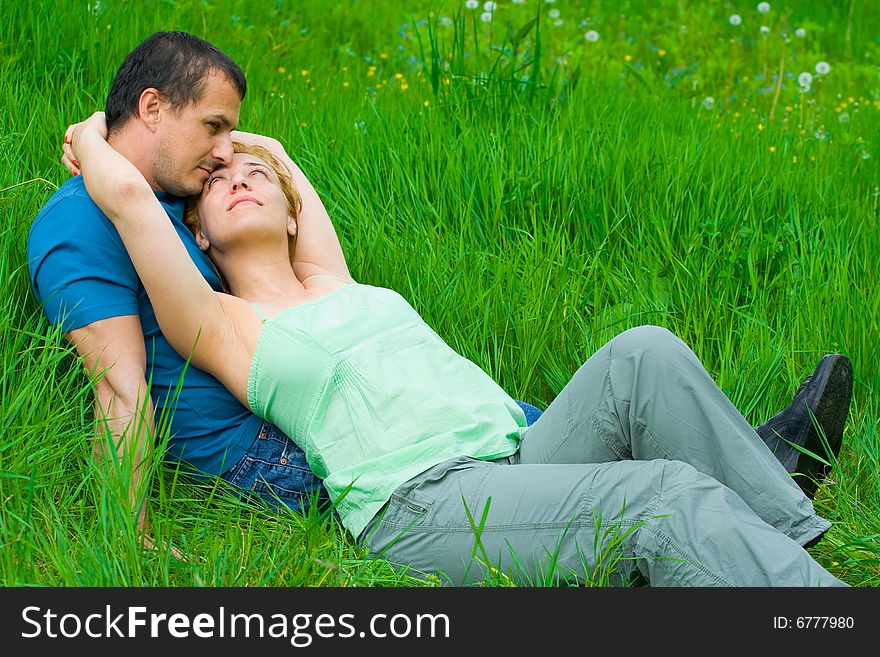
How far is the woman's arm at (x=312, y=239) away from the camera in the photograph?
10.7 ft

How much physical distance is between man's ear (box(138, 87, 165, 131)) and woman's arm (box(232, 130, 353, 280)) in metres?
0.45

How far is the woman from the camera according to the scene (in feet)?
7.78

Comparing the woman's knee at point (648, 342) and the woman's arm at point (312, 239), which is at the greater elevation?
the woman's arm at point (312, 239)

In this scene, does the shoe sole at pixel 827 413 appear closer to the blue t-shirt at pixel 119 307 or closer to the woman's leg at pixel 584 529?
the woman's leg at pixel 584 529

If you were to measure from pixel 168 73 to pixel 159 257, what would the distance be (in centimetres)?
65

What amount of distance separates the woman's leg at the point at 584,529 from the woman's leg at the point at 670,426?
14 centimetres

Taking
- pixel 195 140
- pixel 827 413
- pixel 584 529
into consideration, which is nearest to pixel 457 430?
pixel 584 529

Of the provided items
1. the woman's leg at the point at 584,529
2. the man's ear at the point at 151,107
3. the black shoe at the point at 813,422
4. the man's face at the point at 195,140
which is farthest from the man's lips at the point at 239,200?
the black shoe at the point at 813,422

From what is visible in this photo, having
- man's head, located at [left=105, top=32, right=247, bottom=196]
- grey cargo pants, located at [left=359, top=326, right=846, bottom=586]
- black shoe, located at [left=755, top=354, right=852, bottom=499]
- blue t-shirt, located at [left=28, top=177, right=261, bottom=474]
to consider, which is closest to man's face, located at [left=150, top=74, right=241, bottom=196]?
man's head, located at [left=105, top=32, right=247, bottom=196]

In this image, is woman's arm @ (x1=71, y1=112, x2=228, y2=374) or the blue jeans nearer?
woman's arm @ (x1=71, y1=112, x2=228, y2=374)

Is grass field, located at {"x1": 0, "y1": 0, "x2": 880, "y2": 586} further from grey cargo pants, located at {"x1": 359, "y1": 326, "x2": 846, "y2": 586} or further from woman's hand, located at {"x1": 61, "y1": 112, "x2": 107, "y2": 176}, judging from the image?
woman's hand, located at {"x1": 61, "y1": 112, "x2": 107, "y2": 176}

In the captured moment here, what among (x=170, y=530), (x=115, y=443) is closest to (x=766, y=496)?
(x=170, y=530)

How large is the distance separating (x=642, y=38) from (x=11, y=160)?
5042 millimetres

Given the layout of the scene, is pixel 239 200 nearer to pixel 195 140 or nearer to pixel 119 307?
pixel 195 140
